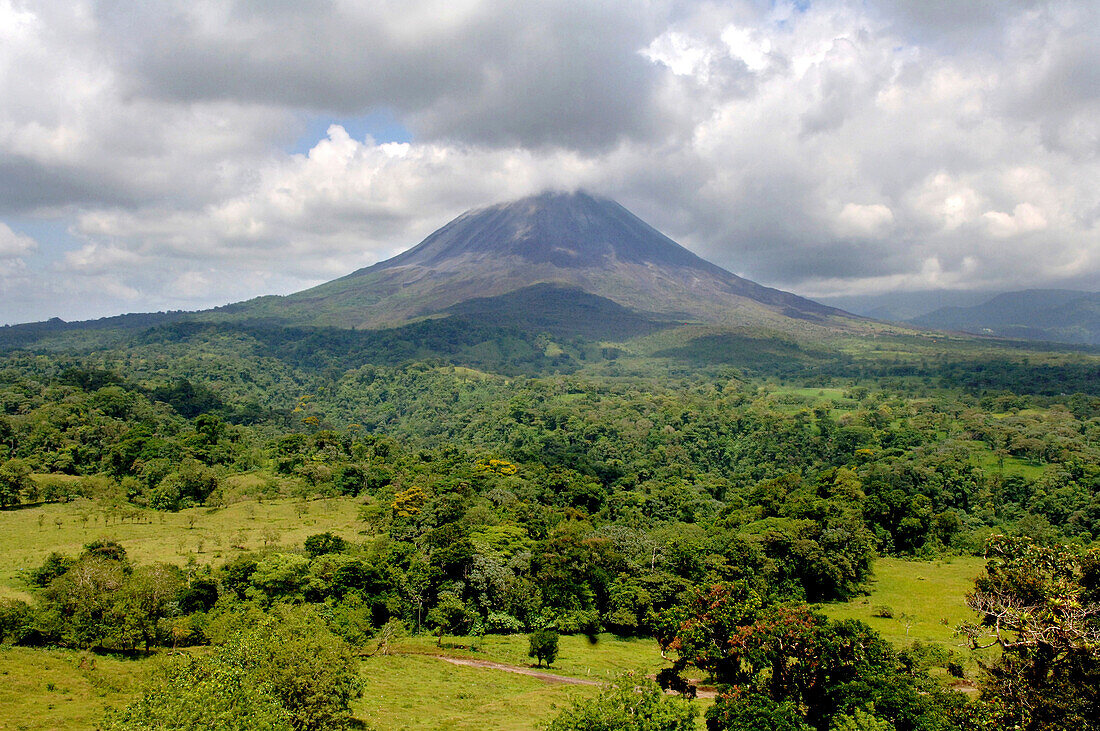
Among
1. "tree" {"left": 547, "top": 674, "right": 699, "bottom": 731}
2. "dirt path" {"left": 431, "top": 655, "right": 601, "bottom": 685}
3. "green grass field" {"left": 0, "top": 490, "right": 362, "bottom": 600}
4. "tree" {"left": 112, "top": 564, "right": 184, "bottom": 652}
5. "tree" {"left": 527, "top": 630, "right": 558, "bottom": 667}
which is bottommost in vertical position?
"dirt path" {"left": 431, "top": 655, "right": 601, "bottom": 685}

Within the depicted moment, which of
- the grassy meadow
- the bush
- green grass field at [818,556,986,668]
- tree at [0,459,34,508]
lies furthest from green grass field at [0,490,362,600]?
green grass field at [818,556,986,668]

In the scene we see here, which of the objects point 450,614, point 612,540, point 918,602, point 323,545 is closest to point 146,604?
point 323,545

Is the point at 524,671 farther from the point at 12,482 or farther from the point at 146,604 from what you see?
the point at 12,482

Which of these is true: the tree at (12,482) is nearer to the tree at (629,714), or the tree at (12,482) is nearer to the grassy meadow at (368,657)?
the grassy meadow at (368,657)

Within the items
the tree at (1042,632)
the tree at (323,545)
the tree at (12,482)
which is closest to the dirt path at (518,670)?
the tree at (323,545)

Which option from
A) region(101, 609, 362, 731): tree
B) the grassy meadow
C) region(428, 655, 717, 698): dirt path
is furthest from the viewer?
region(428, 655, 717, 698): dirt path

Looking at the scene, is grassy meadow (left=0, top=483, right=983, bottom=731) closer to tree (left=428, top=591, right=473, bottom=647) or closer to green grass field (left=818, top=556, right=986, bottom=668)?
green grass field (left=818, top=556, right=986, bottom=668)
